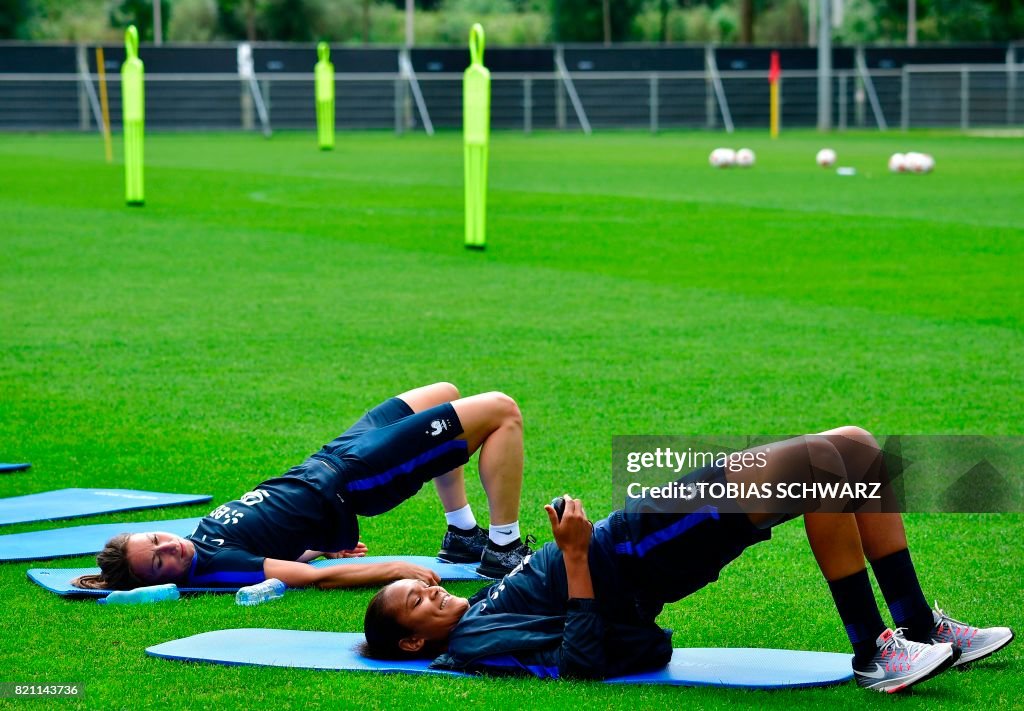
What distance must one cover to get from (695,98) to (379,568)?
4594cm

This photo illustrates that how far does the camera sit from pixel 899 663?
4.91 meters

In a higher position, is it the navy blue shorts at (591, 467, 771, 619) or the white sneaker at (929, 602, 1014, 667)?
the navy blue shorts at (591, 467, 771, 619)

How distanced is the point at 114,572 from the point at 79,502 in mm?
1628

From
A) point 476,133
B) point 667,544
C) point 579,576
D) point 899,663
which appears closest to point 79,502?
point 579,576

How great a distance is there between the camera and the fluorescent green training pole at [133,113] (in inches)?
818

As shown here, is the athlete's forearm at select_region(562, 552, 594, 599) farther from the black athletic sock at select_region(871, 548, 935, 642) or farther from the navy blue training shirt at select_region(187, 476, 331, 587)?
the navy blue training shirt at select_region(187, 476, 331, 587)

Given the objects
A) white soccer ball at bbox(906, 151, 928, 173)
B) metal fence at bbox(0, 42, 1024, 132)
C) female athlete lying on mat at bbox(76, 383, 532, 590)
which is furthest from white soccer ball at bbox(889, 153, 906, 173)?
female athlete lying on mat at bbox(76, 383, 532, 590)

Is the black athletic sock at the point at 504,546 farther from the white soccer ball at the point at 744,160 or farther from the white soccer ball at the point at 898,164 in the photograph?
the white soccer ball at the point at 744,160

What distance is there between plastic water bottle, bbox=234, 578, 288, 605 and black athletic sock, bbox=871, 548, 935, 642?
2322 millimetres

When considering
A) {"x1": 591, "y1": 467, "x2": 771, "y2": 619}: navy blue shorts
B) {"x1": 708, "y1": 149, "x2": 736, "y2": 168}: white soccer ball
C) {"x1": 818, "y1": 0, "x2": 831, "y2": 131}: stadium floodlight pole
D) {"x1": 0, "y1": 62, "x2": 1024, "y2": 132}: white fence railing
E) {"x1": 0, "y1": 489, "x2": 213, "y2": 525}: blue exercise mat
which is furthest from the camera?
{"x1": 0, "y1": 62, "x2": 1024, "y2": 132}: white fence railing

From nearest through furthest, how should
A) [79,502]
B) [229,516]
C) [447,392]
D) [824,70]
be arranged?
[229,516], [447,392], [79,502], [824,70]

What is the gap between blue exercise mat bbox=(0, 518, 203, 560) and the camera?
22.1 ft

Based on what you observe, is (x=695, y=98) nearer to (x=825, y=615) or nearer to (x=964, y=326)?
(x=964, y=326)

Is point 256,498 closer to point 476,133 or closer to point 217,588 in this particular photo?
point 217,588
